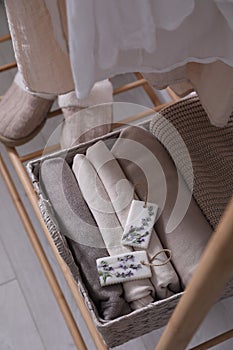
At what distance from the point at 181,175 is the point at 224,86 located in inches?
11.5

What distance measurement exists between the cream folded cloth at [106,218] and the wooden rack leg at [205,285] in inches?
12.6

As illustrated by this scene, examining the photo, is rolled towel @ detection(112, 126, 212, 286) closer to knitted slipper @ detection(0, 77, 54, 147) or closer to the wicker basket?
the wicker basket

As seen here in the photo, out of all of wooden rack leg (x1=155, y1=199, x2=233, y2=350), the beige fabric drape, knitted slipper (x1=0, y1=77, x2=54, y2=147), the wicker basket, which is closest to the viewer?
wooden rack leg (x1=155, y1=199, x2=233, y2=350)

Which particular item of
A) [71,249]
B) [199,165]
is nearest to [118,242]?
[71,249]

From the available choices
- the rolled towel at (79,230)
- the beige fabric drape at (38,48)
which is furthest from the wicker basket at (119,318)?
the beige fabric drape at (38,48)

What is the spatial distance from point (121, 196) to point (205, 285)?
21.3 inches

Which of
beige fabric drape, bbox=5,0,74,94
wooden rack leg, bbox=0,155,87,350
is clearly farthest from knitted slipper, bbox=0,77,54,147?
beige fabric drape, bbox=5,0,74,94

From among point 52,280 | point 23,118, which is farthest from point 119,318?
point 23,118

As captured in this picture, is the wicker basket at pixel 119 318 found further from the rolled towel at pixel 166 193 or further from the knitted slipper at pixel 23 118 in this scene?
the knitted slipper at pixel 23 118

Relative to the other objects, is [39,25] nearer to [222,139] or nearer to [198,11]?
[198,11]

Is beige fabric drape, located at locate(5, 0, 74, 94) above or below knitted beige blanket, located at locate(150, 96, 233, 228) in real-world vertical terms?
above

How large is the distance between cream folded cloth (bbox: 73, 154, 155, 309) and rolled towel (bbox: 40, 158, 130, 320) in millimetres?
12

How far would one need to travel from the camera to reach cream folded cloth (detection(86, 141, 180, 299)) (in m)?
1.03

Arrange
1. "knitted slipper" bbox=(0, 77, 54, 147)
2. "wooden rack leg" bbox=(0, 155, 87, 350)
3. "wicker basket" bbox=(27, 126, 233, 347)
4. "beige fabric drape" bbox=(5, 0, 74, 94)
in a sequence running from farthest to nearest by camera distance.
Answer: "knitted slipper" bbox=(0, 77, 54, 147)
"wooden rack leg" bbox=(0, 155, 87, 350)
"wicker basket" bbox=(27, 126, 233, 347)
"beige fabric drape" bbox=(5, 0, 74, 94)
